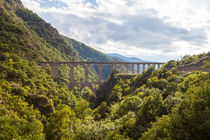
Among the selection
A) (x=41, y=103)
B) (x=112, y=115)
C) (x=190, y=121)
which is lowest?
(x=112, y=115)

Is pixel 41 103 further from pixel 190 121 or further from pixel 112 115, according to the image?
pixel 190 121

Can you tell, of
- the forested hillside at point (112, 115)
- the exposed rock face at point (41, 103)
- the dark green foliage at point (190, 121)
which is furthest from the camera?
the exposed rock face at point (41, 103)

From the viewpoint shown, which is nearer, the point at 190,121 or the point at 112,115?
Answer: the point at 190,121

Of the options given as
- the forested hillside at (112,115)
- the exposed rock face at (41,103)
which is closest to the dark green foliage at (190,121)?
the forested hillside at (112,115)

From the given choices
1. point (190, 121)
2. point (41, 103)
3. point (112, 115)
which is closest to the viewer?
point (190, 121)

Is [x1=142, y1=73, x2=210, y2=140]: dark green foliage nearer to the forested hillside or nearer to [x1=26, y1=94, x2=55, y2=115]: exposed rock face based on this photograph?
the forested hillside

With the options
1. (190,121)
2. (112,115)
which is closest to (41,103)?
(112,115)

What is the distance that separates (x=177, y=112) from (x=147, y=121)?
22.0 feet

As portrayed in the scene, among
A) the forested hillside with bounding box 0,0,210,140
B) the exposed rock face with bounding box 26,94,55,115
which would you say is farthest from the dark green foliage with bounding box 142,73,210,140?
the exposed rock face with bounding box 26,94,55,115

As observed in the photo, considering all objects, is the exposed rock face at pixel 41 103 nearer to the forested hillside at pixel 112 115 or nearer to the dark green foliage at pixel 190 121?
the forested hillside at pixel 112 115

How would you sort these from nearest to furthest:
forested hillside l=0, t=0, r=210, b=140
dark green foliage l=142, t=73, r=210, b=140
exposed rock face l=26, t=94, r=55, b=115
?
dark green foliage l=142, t=73, r=210, b=140
forested hillside l=0, t=0, r=210, b=140
exposed rock face l=26, t=94, r=55, b=115

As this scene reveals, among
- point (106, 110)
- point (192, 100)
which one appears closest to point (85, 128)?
point (192, 100)

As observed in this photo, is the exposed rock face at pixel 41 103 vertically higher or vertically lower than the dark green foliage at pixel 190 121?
lower

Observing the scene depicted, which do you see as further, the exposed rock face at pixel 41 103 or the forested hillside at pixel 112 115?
the exposed rock face at pixel 41 103
